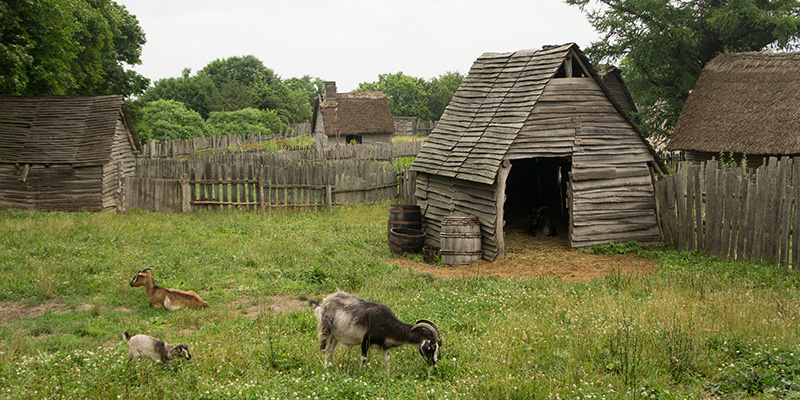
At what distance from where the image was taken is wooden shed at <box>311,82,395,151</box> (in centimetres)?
4469

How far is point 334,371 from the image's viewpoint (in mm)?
5828

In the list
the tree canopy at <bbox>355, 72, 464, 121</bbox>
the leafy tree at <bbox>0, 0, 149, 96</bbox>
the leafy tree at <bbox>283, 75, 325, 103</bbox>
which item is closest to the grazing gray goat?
the leafy tree at <bbox>0, 0, 149, 96</bbox>

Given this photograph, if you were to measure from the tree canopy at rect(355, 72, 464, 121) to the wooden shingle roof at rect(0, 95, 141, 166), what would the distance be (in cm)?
5200

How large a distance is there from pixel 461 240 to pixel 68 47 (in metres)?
16.5

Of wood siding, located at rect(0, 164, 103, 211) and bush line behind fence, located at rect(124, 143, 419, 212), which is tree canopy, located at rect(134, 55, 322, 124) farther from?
bush line behind fence, located at rect(124, 143, 419, 212)

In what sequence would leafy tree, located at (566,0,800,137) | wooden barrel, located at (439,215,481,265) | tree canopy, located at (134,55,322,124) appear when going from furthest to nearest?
tree canopy, located at (134,55,322,124)
leafy tree, located at (566,0,800,137)
wooden barrel, located at (439,215,481,265)

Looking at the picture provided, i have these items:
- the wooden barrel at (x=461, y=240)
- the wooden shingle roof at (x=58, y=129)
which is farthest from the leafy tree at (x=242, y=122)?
the wooden barrel at (x=461, y=240)

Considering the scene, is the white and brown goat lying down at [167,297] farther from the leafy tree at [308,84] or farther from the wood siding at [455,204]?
the leafy tree at [308,84]

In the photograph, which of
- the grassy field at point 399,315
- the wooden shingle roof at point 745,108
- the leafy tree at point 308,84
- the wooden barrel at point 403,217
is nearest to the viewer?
the grassy field at point 399,315

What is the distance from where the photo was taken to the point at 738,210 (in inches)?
408

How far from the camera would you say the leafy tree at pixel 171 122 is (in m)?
46.0

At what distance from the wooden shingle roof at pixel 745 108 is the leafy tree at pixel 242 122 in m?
40.0

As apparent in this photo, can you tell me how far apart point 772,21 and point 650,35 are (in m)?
4.65

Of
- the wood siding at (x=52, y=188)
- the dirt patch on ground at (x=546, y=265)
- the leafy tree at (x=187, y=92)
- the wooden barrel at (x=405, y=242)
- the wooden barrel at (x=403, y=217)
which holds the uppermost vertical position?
the leafy tree at (x=187, y=92)
